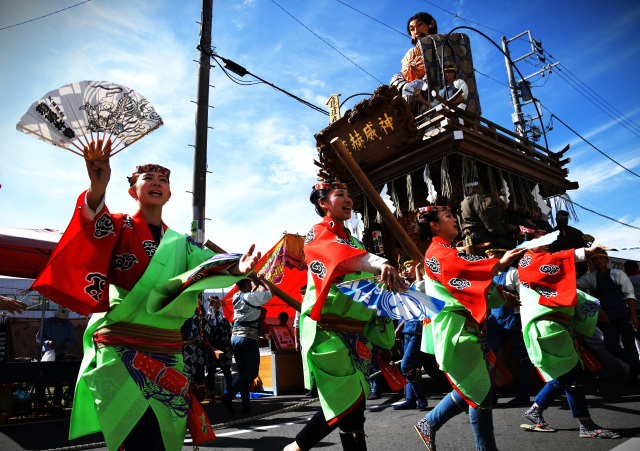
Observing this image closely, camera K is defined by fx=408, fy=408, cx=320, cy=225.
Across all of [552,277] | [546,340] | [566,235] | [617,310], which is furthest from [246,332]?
[566,235]

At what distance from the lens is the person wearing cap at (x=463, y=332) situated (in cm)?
253

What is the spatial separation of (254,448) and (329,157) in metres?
4.82

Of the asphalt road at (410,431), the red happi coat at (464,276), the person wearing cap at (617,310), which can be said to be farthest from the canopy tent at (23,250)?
the person wearing cap at (617,310)

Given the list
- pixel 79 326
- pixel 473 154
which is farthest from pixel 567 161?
pixel 79 326

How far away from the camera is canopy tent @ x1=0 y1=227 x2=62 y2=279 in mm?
6316

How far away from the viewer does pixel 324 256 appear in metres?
2.29

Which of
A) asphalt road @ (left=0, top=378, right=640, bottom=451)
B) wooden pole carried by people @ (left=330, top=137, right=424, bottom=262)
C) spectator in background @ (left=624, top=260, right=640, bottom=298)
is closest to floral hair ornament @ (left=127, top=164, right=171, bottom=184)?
wooden pole carried by people @ (left=330, top=137, right=424, bottom=262)

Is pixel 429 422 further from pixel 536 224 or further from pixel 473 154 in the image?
pixel 536 224

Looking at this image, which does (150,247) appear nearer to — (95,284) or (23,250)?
(95,284)

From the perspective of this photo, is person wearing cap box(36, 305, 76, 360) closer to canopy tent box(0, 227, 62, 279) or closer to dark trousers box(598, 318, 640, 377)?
canopy tent box(0, 227, 62, 279)

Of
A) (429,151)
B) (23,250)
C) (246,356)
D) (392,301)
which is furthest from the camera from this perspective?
(23,250)

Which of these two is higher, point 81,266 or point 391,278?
point 81,266

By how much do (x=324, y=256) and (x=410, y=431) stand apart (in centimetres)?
241

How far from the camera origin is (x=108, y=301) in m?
1.84
